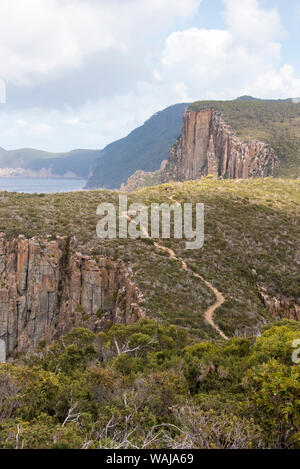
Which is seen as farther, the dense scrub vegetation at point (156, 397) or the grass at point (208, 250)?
the grass at point (208, 250)

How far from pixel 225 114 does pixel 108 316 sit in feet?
253

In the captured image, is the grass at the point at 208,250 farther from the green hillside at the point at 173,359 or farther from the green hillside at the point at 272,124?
the green hillside at the point at 272,124

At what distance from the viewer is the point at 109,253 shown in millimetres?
27641

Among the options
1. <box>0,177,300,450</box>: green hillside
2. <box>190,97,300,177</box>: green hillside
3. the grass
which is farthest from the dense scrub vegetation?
<box>190,97,300,177</box>: green hillside

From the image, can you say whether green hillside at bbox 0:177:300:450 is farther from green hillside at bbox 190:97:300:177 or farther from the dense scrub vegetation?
green hillside at bbox 190:97:300:177

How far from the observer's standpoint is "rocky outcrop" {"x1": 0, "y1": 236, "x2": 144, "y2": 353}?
26.1 meters

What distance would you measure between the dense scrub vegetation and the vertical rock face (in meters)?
65.3

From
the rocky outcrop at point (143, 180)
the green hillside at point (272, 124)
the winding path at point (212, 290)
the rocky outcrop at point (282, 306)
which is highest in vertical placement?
the green hillside at point (272, 124)

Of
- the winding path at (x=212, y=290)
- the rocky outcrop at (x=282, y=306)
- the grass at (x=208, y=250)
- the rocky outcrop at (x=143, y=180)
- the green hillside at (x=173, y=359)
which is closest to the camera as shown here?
the green hillside at (x=173, y=359)

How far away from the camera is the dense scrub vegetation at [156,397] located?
7953mm

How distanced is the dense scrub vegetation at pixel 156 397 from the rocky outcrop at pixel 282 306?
12.3 metres

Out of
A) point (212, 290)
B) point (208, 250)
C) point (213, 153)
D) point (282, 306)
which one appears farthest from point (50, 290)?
point (213, 153)

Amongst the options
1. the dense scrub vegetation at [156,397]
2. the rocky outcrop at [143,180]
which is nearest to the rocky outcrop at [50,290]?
the dense scrub vegetation at [156,397]
